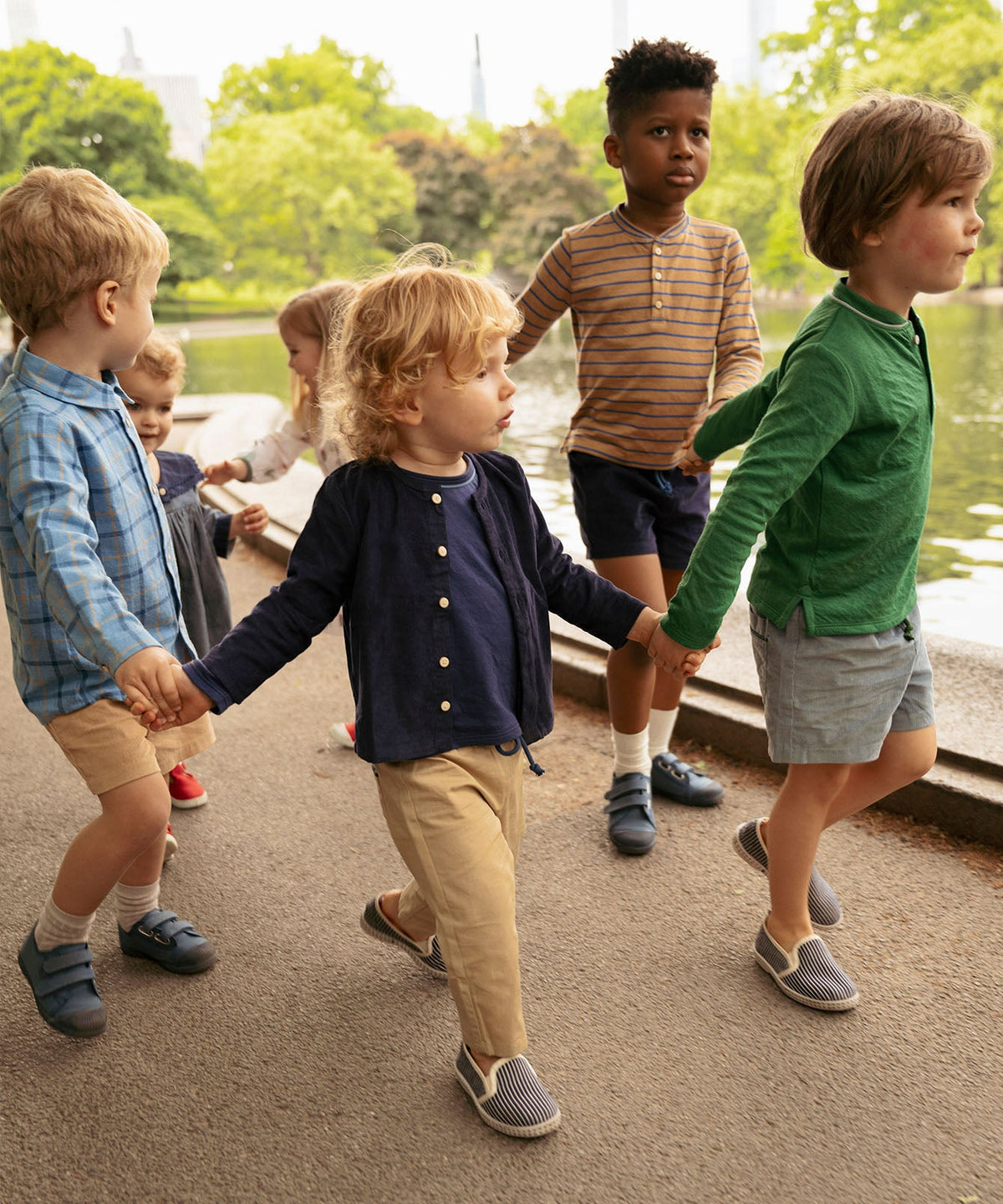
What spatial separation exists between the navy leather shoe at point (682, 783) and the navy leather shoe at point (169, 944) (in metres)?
1.49

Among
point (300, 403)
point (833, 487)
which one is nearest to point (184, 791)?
point (300, 403)

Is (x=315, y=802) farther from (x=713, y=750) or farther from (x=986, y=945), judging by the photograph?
(x=986, y=945)

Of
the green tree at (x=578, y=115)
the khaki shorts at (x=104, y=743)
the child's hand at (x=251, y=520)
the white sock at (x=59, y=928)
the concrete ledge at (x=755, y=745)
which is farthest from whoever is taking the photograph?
the green tree at (x=578, y=115)

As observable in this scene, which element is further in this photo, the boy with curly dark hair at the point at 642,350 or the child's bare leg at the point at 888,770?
the boy with curly dark hair at the point at 642,350

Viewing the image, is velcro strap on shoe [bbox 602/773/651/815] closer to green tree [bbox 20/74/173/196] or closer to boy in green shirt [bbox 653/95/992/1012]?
boy in green shirt [bbox 653/95/992/1012]

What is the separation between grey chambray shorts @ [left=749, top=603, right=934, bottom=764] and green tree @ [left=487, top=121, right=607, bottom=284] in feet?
105

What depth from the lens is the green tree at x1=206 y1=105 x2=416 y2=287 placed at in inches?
1619

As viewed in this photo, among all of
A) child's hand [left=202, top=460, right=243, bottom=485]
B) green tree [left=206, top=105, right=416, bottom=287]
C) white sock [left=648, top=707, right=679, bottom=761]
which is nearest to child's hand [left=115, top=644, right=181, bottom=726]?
child's hand [left=202, top=460, right=243, bottom=485]

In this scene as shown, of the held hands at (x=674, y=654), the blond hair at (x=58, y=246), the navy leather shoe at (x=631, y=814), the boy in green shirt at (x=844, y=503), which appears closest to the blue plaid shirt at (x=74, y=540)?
the blond hair at (x=58, y=246)

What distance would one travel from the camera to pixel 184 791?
3.71m

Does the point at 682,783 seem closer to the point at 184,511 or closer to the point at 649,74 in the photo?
the point at 184,511

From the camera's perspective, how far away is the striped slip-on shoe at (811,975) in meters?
2.54

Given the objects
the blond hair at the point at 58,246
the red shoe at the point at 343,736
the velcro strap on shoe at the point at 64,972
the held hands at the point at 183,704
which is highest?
the blond hair at the point at 58,246

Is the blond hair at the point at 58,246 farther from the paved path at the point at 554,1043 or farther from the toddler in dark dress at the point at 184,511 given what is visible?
the paved path at the point at 554,1043
